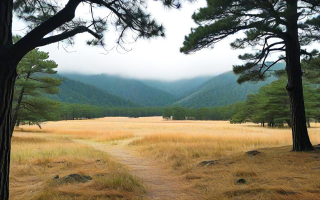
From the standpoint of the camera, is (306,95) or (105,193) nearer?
(105,193)

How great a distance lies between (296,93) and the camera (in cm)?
743

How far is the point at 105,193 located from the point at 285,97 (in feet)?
93.4

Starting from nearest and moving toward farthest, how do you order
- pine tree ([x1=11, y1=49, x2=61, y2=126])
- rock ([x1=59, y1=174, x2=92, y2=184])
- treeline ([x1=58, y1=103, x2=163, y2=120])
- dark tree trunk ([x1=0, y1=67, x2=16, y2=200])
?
dark tree trunk ([x1=0, y1=67, x2=16, y2=200]), rock ([x1=59, y1=174, x2=92, y2=184]), pine tree ([x1=11, y1=49, x2=61, y2=126]), treeline ([x1=58, y1=103, x2=163, y2=120])

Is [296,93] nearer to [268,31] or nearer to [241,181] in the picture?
[268,31]

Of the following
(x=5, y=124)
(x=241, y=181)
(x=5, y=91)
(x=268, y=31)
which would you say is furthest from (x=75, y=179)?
(x=268, y=31)

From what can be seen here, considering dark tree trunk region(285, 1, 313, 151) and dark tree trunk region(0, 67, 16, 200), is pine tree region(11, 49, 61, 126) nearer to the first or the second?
dark tree trunk region(0, 67, 16, 200)

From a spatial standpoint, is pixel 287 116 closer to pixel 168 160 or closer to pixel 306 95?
pixel 306 95

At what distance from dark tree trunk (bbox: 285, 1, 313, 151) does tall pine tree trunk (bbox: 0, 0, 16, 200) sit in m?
7.84

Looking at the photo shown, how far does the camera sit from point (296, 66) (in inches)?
295

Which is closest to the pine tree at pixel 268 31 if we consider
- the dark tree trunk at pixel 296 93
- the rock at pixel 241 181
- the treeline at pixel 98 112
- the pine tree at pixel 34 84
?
the dark tree trunk at pixel 296 93

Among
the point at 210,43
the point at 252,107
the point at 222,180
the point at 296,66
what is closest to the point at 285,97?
the point at 252,107

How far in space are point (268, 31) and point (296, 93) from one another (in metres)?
2.46

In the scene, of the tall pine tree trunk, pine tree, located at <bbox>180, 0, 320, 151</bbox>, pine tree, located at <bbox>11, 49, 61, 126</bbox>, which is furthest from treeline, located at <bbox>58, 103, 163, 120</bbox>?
the tall pine tree trunk

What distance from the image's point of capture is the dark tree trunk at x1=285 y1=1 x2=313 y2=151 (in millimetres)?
7344
